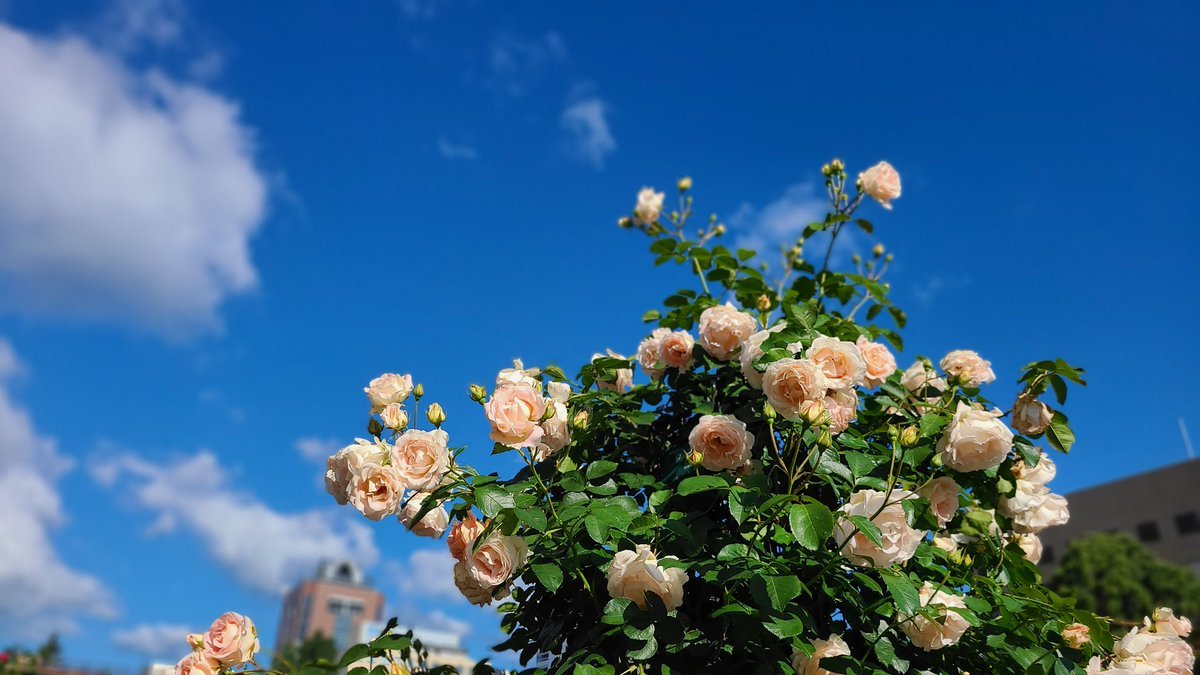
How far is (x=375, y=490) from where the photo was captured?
179cm

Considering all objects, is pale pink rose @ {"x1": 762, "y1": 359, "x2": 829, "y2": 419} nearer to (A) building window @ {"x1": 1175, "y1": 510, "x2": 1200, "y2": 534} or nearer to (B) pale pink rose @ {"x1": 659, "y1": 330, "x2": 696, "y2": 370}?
(B) pale pink rose @ {"x1": 659, "y1": 330, "x2": 696, "y2": 370}

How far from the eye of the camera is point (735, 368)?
2.26m

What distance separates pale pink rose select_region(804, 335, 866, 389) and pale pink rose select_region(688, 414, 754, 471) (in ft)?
0.74

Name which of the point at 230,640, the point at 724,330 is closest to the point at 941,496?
the point at 724,330

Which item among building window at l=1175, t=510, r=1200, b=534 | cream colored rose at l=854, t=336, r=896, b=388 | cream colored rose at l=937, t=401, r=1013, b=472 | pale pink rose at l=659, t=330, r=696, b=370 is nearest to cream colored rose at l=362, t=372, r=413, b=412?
pale pink rose at l=659, t=330, r=696, b=370

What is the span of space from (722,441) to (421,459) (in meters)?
0.68

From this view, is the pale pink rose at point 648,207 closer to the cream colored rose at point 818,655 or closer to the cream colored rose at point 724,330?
the cream colored rose at point 724,330

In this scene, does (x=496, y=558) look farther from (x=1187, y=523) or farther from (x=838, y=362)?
(x=1187, y=523)

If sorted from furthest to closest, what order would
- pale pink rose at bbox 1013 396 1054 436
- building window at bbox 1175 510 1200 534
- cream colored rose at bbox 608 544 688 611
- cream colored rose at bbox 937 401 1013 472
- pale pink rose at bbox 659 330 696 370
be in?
building window at bbox 1175 510 1200 534 < pale pink rose at bbox 659 330 696 370 < pale pink rose at bbox 1013 396 1054 436 < cream colored rose at bbox 937 401 1013 472 < cream colored rose at bbox 608 544 688 611

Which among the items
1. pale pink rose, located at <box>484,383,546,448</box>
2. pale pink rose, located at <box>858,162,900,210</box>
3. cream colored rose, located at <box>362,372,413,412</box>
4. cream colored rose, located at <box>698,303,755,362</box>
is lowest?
pale pink rose, located at <box>484,383,546,448</box>

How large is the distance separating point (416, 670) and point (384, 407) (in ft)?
2.46

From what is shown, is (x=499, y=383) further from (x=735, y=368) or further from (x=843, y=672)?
(x=843, y=672)

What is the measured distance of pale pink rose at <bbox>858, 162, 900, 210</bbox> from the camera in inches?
105

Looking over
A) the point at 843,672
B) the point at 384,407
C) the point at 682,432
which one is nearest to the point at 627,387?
the point at 682,432
